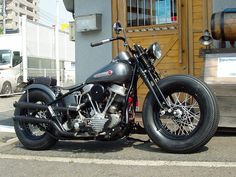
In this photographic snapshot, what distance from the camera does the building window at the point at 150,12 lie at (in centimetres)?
790

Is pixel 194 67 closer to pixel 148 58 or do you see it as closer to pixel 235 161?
pixel 148 58

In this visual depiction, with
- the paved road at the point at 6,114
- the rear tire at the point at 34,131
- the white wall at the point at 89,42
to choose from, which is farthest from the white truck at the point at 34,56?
the rear tire at the point at 34,131

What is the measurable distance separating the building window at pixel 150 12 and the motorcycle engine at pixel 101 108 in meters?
2.76

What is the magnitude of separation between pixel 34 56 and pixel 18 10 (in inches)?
3011

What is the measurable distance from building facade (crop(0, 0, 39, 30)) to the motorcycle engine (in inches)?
3229

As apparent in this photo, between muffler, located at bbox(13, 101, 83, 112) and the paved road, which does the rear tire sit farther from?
the paved road

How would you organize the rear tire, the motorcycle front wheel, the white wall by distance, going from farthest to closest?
the white wall → the rear tire → the motorcycle front wheel

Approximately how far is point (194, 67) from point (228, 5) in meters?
1.19

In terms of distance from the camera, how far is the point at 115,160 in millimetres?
5215

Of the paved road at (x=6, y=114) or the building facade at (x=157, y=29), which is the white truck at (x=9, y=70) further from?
the building facade at (x=157, y=29)

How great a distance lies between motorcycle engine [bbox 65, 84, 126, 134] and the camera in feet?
18.1

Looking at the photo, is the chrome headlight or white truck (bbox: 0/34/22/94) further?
white truck (bbox: 0/34/22/94)

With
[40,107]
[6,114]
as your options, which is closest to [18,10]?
[6,114]

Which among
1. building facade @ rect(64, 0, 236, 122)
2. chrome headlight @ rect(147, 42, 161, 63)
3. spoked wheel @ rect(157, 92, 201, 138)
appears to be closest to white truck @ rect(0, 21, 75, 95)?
building facade @ rect(64, 0, 236, 122)
